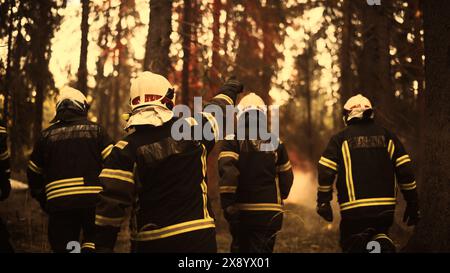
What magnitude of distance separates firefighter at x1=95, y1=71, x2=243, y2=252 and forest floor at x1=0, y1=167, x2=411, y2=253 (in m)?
3.83

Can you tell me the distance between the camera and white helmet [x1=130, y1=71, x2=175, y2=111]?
3996 millimetres

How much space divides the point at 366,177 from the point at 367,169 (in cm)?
10

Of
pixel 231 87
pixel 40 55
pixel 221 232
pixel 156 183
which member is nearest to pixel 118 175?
pixel 156 183

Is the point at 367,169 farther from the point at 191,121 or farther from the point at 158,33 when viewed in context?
the point at 158,33

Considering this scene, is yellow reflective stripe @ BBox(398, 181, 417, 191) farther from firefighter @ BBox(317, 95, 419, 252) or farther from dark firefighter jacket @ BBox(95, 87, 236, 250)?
dark firefighter jacket @ BBox(95, 87, 236, 250)

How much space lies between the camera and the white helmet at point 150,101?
3879 mm

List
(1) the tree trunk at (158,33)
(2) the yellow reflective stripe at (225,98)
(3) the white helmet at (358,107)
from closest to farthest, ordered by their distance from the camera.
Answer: (2) the yellow reflective stripe at (225,98), (3) the white helmet at (358,107), (1) the tree trunk at (158,33)

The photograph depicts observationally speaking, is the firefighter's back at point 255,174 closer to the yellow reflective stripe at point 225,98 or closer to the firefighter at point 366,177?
the firefighter at point 366,177

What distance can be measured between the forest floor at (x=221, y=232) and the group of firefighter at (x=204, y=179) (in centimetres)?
162

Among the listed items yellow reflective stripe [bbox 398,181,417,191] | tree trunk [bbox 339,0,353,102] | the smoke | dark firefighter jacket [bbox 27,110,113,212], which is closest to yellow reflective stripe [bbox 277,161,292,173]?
yellow reflective stripe [bbox 398,181,417,191]

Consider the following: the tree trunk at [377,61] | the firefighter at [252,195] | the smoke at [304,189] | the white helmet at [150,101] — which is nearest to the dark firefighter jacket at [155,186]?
the white helmet at [150,101]

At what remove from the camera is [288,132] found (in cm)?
2681

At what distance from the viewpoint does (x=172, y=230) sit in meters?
3.91
